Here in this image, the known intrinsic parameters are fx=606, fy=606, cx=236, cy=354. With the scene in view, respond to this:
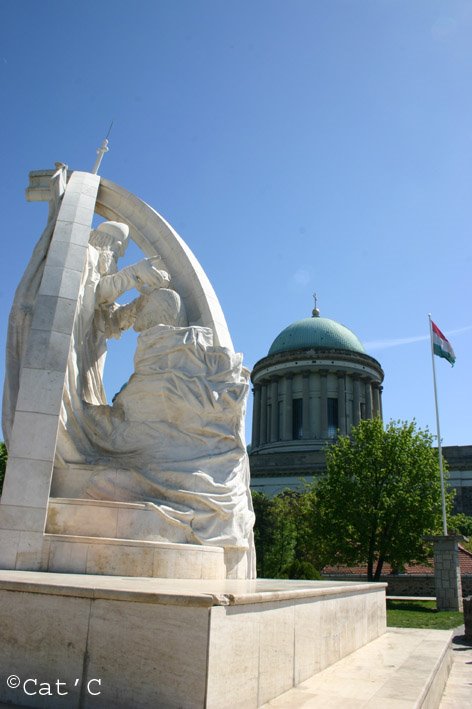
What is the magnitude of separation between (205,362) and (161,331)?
2.52 ft

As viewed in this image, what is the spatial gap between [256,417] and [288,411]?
16.3 feet

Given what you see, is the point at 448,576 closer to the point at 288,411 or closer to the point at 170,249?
the point at 170,249

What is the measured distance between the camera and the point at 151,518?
720 cm

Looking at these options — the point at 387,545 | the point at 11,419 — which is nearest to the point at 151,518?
the point at 11,419

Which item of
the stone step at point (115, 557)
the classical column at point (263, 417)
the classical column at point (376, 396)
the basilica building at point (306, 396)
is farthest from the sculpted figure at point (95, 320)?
the classical column at point (376, 396)

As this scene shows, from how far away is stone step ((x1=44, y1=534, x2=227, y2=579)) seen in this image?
21.9 ft

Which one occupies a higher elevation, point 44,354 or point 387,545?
point 44,354

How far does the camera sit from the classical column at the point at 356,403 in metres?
58.5

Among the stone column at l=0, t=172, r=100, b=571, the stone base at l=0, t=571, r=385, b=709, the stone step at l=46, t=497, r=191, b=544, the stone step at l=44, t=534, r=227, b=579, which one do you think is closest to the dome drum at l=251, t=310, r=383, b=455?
the stone column at l=0, t=172, r=100, b=571

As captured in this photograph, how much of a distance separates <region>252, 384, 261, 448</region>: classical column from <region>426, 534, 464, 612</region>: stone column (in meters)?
38.0

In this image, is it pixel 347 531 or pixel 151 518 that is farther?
pixel 347 531

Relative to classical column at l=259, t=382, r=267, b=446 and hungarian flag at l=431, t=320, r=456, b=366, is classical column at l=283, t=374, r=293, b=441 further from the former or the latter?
hungarian flag at l=431, t=320, r=456, b=366

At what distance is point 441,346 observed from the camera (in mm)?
25891

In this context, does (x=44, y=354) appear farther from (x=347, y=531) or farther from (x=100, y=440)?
(x=347, y=531)
